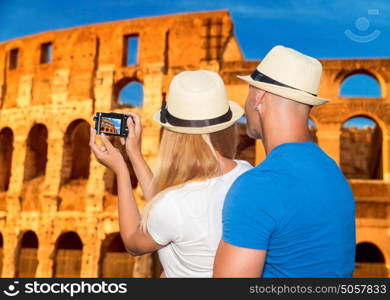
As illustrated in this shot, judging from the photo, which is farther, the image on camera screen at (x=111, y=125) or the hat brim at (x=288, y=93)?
the image on camera screen at (x=111, y=125)

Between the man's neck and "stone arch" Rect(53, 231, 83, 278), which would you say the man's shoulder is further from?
"stone arch" Rect(53, 231, 83, 278)

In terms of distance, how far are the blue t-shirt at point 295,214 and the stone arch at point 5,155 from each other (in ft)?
68.6

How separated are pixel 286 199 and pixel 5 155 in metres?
21.7

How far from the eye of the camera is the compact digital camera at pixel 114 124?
2.86m

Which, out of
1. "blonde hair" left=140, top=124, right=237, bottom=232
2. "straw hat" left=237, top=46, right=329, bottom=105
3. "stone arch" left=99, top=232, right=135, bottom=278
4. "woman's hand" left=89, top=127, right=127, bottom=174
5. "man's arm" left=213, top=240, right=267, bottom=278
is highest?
"stone arch" left=99, top=232, right=135, bottom=278

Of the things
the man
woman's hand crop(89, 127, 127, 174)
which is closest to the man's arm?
the man

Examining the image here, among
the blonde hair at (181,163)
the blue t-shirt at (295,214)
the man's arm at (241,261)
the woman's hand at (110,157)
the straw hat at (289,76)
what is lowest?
the man's arm at (241,261)

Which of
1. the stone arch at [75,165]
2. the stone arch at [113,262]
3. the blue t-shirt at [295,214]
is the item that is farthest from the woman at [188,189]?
the stone arch at [75,165]

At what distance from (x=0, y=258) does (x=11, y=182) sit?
2.99 metres

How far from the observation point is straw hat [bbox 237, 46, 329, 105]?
82.1 inches

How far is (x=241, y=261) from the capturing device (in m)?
1.70

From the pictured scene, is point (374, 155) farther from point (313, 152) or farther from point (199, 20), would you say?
point (313, 152)

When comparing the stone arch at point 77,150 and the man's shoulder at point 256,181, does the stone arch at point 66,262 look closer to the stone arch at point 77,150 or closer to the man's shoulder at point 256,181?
the stone arch at point 77,150

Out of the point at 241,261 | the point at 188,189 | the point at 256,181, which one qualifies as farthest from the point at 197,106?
the point at 241,261
